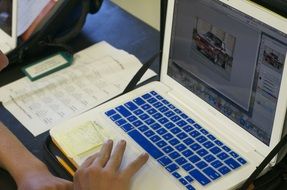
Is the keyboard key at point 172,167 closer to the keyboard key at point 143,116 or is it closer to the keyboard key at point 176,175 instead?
the keyboard key at point 176,175

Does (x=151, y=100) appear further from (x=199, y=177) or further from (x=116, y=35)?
(x=116, y=35)

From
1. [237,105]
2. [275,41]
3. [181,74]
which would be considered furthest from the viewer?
[181,74]

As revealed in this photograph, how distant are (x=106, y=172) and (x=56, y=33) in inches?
20.9

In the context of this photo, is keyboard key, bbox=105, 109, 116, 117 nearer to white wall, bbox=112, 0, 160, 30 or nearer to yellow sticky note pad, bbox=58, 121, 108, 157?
yellow sticky note pad, bbox=58, 121, 108, 157

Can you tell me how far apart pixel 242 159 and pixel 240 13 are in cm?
24

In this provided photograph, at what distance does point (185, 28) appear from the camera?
0.93m

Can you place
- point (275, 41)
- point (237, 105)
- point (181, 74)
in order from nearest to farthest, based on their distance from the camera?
point (275, 41), point (237, 105), point (181, 74)

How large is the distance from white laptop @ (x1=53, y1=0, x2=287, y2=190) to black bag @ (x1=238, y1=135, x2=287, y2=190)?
0.02 meters

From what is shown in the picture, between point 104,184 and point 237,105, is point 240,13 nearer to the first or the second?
point 237,105

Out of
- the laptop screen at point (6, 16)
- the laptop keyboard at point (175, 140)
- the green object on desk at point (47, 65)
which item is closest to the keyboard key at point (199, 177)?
the laptop keyboard at point (175, 140)

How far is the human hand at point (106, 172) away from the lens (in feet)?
2.65

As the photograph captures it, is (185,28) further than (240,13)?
Yes

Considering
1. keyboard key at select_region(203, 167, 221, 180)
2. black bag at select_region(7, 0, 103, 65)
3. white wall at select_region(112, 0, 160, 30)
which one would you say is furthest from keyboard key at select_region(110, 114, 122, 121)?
white wall at select_region(112, 0, 160, 30)

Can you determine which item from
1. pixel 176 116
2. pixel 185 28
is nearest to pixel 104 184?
pixel 176 116
